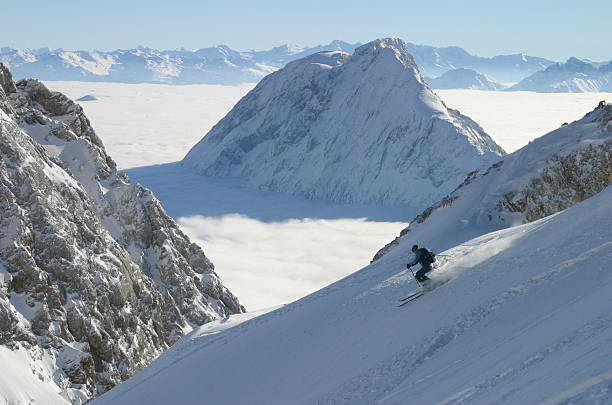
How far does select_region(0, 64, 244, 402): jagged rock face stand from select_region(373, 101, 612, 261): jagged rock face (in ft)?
85.6

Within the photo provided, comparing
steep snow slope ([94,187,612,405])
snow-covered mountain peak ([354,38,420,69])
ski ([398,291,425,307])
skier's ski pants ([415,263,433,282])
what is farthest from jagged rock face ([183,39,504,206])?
ski ([398,291,425,307])

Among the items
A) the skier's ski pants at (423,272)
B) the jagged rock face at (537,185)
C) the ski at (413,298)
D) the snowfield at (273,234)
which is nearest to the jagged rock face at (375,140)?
the snowfield at (273,234)

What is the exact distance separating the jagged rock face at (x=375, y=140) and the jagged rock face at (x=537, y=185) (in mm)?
135781

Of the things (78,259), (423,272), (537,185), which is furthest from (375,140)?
(423,272)

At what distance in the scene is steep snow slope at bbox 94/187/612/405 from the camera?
1070 cm

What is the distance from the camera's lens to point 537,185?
27.6 metres

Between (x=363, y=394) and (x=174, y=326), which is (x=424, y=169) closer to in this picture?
(x=174, y=326)

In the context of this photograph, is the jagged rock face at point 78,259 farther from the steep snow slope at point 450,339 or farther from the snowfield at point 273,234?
the snowfield at point 273,234

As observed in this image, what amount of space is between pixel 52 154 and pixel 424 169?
13400 centimetres

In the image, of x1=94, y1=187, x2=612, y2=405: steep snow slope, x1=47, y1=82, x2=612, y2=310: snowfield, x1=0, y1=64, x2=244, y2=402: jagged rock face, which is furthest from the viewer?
x1=47, y1=82, x2=612, y2=310: snowfield

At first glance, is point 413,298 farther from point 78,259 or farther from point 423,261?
point 78,259

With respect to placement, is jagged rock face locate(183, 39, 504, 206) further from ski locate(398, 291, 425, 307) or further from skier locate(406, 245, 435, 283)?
ski locate(398, 291, 425, 307)

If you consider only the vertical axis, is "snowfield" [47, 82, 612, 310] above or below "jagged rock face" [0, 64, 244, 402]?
below

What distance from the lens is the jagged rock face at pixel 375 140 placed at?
169m
